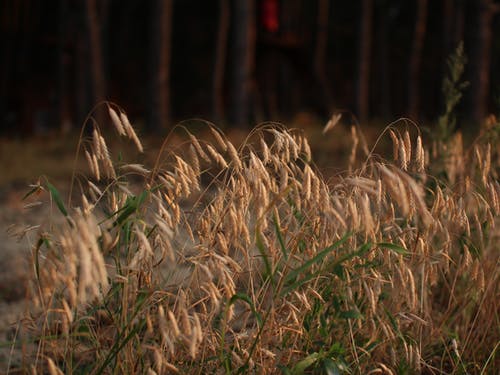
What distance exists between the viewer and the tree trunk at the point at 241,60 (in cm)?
1037

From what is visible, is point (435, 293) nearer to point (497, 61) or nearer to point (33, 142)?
point (33, 142)

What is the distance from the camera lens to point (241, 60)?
10430 millimetres

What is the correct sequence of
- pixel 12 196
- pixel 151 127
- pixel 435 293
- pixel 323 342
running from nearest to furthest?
pixel 323 342, pixel 435 293, pixel 12 196, pixel 151 127

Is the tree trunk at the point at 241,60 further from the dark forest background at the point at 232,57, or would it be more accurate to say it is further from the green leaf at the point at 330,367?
the green leaf at the point at 330,367

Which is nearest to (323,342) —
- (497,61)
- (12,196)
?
(12,196)

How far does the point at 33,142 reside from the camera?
1160 centimetres

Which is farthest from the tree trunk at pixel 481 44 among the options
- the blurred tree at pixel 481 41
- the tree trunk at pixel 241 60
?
the tree trunk at pixel 241 60

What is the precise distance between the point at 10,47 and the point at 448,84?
15.0 m

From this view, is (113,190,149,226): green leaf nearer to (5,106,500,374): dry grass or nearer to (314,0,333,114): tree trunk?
(5,106,500,374): dry grass

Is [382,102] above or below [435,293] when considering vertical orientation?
below

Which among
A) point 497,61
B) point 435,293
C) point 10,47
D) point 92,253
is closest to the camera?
point 92,253

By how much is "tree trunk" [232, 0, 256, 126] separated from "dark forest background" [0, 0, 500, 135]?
14 millimetres

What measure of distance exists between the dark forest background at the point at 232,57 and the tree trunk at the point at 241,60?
0.05 feet

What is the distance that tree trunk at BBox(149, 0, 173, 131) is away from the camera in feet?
35.2
